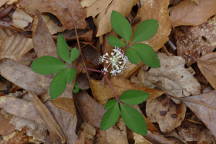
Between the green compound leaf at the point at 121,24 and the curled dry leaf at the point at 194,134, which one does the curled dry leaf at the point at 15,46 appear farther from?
the curled dry leaf at the point at 194,134

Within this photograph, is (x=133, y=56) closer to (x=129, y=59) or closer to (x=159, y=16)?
(x=129, y=59)

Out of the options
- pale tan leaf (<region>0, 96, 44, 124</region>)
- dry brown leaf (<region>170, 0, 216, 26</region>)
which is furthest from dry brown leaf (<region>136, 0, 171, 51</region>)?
pale tan leaf (<region>0, 96, 44, 124</region>)

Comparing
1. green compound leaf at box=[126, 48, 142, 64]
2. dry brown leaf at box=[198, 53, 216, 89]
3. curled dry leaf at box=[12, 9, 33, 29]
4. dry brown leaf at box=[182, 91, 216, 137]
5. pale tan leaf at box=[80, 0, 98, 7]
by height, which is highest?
pale tan leaf at box=[80, 0, 98, 7]

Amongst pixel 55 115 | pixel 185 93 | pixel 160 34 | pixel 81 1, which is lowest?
pixel 55 115

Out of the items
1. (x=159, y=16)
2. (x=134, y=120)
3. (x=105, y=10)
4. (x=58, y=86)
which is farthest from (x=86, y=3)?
(x=134, y=120)

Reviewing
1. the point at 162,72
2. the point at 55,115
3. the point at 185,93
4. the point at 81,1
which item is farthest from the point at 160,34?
the point at 55,115

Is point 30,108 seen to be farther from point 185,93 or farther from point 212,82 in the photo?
point 212,82

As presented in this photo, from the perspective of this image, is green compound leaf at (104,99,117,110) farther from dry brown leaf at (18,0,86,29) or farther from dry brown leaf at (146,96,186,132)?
dry brown leaf at (18,0,86,29)
